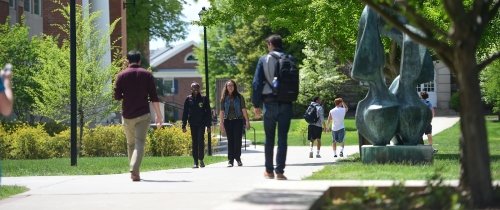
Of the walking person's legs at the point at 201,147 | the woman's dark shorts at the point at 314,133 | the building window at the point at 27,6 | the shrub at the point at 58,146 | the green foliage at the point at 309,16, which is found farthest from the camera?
the building window at the point at 27,6

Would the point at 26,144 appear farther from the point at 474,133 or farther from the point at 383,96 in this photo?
the point at 474,133

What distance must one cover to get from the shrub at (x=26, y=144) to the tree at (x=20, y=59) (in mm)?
4443

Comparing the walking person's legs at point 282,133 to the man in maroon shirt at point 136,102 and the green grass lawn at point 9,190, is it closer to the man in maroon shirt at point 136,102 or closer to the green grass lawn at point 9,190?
the man in maroon shirt at point 136,102

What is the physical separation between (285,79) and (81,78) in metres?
17.9

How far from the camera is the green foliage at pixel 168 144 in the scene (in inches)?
1093

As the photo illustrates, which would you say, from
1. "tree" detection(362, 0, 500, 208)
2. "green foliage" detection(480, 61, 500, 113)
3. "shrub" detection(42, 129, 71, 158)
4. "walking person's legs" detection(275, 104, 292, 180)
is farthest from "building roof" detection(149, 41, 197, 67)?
"tree" detection(362, 0, 500, 208)

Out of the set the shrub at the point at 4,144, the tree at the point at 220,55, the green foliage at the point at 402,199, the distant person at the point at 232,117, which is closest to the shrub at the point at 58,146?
the shrub at the point at 4,144

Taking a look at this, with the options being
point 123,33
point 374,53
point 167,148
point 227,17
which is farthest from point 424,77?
point 123,33

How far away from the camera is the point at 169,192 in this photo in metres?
11.6

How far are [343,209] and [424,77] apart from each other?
804 centimetres

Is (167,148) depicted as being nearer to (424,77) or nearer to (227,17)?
(227,17)

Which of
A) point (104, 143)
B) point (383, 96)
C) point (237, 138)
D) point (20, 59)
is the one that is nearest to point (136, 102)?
point (383, 96)

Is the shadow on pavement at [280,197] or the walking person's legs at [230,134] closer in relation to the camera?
the shadow on pavement at [280,197]

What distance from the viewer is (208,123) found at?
19.6 meters
